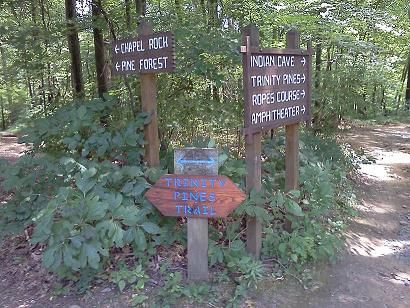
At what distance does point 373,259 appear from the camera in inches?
168

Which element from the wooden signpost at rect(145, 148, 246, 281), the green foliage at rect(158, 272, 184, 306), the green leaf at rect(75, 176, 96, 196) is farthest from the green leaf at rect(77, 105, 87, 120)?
the green foliage at rect(158, 272, 184, 306)

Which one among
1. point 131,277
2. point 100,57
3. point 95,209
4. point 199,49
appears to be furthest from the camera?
point 100,57

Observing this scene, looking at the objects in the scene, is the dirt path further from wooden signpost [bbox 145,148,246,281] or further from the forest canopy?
the forest canopy

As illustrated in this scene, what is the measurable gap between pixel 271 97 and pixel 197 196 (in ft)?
3.52

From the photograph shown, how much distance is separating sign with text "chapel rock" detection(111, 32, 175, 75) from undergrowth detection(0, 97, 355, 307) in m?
0.47

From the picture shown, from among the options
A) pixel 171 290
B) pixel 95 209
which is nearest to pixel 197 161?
pixel 95 209

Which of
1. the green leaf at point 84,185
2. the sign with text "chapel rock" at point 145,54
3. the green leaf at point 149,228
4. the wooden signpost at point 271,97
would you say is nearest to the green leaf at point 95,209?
the green leaf at point 84,185

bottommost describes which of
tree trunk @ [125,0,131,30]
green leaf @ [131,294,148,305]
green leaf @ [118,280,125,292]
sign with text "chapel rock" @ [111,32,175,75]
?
green leaf @ [131,294,148,305]

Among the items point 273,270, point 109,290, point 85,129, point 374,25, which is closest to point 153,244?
point 109,290

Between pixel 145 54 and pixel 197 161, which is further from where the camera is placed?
pixel 145 54

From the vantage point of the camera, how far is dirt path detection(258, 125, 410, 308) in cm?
337

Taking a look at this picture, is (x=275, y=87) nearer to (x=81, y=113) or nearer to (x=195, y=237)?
(x=195, y=237)

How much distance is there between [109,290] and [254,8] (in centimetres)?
585

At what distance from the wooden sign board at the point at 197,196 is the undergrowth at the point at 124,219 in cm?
20
